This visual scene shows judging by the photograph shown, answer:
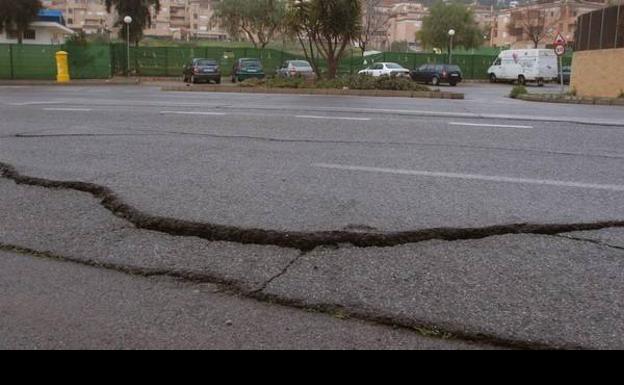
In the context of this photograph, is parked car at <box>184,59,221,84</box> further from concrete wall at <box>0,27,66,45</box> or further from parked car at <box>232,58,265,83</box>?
concrete wall at <box>0,27,66,45</box>

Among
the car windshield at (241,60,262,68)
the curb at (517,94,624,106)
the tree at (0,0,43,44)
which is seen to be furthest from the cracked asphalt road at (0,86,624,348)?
the tree at (0,0,43,44)

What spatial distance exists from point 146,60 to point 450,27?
31.2m

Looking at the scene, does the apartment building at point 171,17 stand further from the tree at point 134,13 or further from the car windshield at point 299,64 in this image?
the car windshield at point 299,64

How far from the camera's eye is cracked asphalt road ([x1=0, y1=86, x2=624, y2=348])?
3189mm

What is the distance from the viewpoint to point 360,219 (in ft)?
15.1

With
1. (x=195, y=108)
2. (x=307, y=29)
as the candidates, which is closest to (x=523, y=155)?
(x=195, y=108)

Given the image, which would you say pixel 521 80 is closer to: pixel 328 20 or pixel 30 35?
pixel 328 20

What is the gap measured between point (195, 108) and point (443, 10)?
53657 millimetres

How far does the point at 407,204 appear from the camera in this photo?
5.04m

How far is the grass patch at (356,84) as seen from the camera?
22906 millimetres

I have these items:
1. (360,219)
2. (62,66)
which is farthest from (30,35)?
(360,219)

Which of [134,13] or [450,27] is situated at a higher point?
[450,27]

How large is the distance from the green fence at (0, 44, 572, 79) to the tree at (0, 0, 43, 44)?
25.9 ft
